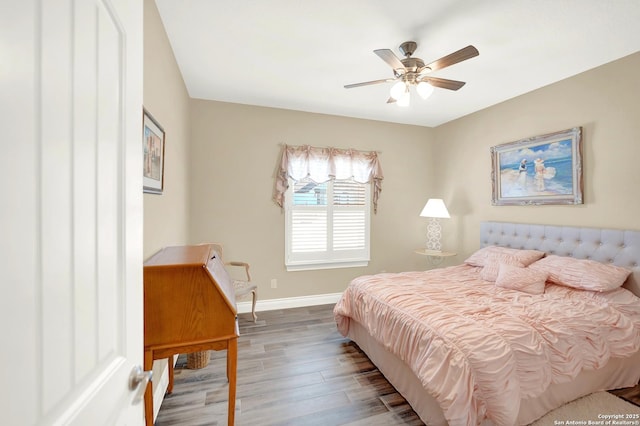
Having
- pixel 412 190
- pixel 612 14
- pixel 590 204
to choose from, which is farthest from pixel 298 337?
pixel 612 14

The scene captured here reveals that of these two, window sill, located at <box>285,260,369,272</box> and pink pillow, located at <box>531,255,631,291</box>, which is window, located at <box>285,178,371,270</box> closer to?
window sill, located at <box>285,260,369,272</box>

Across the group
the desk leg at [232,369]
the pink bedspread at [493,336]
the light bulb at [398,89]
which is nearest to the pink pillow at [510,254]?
the pink bedspread at [493,336]

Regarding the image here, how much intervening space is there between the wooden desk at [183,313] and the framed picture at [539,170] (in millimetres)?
3364

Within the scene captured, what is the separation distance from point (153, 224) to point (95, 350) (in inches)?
53.0

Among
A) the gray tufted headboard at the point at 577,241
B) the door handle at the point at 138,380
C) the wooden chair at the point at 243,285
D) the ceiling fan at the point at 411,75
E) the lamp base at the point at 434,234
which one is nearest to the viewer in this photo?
the door handle at the point at 138,380

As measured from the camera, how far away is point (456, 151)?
13.3ft

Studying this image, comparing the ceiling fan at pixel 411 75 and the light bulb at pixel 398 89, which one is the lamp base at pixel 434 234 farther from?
the light bulb at pixel 398 89

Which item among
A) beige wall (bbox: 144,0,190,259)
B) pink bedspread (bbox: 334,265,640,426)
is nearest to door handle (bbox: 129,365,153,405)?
beige wall (bbox: 144,0,190,259)

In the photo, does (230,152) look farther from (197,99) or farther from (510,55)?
(510,55)

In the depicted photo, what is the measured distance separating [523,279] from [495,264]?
0.39 metres

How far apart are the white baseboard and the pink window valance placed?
4.26 feet

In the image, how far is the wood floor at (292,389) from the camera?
1.78m

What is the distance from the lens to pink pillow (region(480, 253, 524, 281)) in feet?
9.11

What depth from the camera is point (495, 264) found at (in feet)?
9.32
